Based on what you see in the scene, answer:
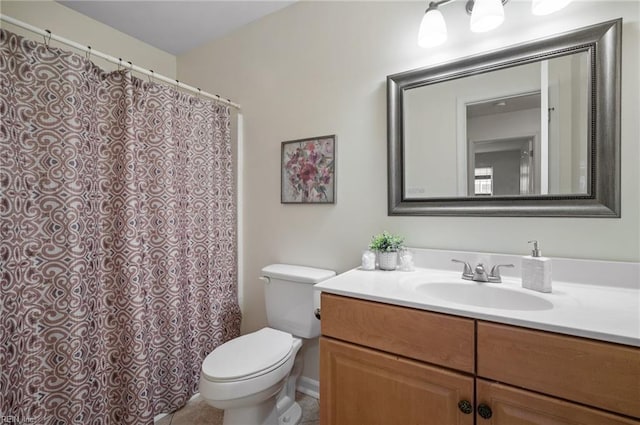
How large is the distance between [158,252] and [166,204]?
10.9 inches

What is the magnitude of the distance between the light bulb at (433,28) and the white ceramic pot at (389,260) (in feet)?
3.25

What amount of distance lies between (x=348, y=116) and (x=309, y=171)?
0.40 metres

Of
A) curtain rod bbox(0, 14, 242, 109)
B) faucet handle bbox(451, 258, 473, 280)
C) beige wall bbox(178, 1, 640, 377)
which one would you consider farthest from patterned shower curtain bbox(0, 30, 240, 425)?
faucet handle bbox(451, 258, 473, 280)

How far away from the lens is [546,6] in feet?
3.63

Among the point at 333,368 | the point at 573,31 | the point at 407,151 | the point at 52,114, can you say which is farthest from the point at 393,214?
the point at 52,114

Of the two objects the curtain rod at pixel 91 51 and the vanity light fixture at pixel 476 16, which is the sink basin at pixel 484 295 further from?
the curtain rod at pixel 91 51

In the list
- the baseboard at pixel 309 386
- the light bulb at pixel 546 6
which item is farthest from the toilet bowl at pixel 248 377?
the light bulb at pixel 546 6

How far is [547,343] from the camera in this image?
→ 76 cm

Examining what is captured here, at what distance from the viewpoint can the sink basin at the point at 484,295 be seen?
103cm

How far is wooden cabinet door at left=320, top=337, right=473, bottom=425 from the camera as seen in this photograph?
34.8 inches

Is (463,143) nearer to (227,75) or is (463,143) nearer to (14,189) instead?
(227,75)

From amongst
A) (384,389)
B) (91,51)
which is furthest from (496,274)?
(91,51)

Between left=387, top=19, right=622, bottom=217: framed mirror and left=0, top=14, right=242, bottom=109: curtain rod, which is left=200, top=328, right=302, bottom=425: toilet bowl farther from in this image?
left=0, top=14, right=242, bottom=109: curtain rod

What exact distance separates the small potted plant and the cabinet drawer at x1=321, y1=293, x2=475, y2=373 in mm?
394
